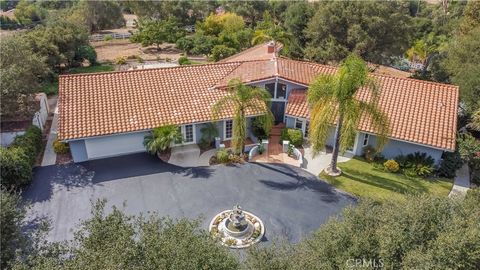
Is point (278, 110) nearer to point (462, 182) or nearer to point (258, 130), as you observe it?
point (258, 130)

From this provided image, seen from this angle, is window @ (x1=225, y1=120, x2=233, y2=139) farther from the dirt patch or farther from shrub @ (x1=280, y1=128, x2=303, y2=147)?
the dirt patch

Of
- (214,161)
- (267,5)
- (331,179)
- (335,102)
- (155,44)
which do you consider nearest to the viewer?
(335,102)

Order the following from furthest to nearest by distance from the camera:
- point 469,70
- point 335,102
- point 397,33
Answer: point 397,33 < point 469,70 < point 335,102

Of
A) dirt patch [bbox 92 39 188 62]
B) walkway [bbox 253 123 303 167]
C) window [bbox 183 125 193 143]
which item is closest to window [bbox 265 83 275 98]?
walkway [bbox 253 123 303 167]

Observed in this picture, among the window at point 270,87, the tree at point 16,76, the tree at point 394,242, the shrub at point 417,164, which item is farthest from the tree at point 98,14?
the tree at point 394,242

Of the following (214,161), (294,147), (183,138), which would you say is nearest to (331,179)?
(294,147)

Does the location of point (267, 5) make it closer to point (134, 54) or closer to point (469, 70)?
point (134, 54)

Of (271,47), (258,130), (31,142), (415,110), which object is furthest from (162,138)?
(415,110)
